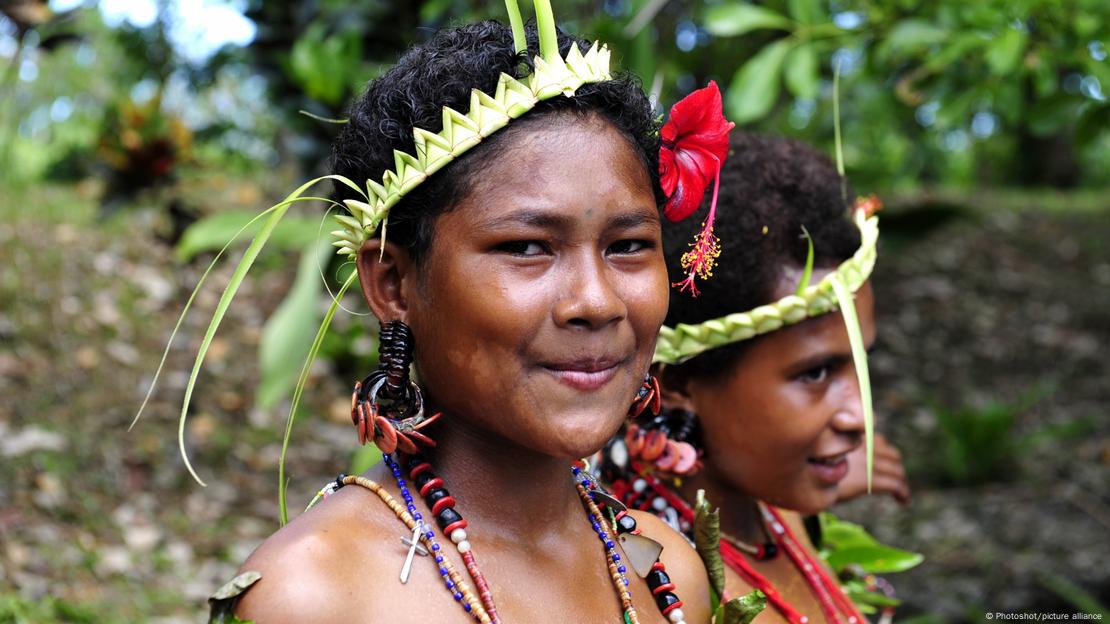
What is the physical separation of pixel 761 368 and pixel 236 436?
3490 mm

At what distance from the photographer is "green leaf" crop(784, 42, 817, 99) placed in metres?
3.33

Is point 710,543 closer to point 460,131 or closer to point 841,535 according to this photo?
point 460,131

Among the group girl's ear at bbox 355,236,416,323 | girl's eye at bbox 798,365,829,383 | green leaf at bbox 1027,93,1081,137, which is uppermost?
girl's ear at bbox 355,236,416,323

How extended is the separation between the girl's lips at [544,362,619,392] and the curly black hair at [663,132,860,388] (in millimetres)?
790

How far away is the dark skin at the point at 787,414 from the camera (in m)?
2.40

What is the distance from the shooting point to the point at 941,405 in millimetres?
6980

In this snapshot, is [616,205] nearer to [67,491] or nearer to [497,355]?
[497,355]

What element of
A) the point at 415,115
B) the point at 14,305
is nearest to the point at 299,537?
the point at 415,115

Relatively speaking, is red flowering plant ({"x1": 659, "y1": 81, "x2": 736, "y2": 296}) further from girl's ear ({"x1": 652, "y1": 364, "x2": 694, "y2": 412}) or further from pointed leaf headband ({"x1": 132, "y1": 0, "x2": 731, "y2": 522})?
girl's ear ({"x1": 652, "y1": 364, "x2": 694, "y2": 412})

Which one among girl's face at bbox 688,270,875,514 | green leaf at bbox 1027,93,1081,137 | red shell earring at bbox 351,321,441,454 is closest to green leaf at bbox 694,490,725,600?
girl's face at bbox 688,270,875,514

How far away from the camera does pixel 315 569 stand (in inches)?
59.6

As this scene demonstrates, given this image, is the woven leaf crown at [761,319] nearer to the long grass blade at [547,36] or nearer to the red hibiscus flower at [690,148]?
the red hibiscus flower at [690,148]

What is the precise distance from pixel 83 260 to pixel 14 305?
67cm

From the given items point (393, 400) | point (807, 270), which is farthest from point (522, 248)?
point (807, 270)
